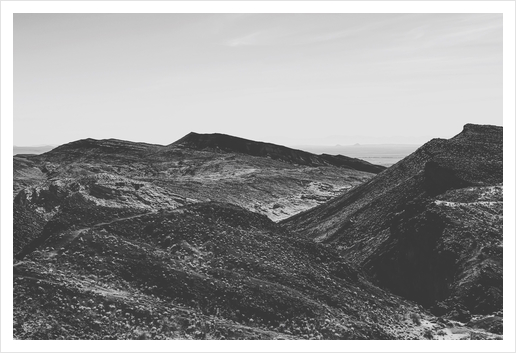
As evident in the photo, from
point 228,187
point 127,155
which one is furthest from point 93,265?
point 127,155

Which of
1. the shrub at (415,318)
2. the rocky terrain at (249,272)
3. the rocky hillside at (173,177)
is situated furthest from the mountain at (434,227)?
the rocky hillside at (173,177)

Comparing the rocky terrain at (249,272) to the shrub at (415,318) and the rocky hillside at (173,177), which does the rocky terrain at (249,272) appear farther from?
the rocky hillside at (173,177)

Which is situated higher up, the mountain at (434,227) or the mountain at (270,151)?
the mountain at (270,151)

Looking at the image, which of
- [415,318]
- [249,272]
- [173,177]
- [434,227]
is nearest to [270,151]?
[173,177]

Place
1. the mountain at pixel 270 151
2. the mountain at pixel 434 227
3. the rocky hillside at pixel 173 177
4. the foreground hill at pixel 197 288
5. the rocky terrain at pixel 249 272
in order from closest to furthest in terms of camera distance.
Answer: the foreground hill at pixel 197 288 < the rocky terrain at pixel 249 272 < the mountain at pixel 434 227 < the rocky hillside at pixel 173 177 < the mountain at pixel 270 151

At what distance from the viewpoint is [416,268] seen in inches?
927

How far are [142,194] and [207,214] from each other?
40.7ft

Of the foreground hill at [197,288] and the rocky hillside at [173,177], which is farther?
the rocky hillside at [173,177]

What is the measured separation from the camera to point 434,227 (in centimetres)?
2438

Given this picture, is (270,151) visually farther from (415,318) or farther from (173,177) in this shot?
(415,318)

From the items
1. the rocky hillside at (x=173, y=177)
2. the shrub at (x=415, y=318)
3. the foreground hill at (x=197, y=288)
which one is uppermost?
the rocky hillside at (x=173, y=177)

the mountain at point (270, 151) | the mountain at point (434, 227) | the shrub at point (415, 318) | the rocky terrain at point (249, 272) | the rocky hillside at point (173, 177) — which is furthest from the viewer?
the mountain at point (270, 151)

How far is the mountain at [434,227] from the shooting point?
833 inches

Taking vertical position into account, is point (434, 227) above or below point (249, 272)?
above
